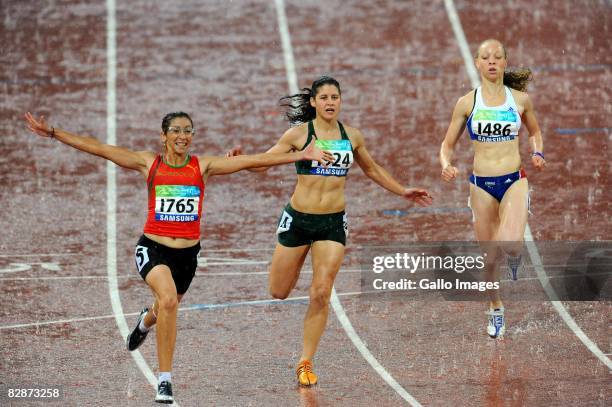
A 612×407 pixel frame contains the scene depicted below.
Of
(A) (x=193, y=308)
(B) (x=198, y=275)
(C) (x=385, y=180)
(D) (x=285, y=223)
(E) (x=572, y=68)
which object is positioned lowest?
(A) (x=193, y=308)

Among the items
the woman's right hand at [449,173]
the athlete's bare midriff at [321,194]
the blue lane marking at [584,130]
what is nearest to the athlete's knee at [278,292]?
the athlete's bare midriff at [321,194]

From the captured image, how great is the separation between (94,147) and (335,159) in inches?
71.5

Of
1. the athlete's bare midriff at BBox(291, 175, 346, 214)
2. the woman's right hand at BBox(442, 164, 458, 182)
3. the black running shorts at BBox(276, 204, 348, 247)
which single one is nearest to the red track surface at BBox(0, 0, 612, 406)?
the black running shorts at BBox(276, 204, 348, 247)

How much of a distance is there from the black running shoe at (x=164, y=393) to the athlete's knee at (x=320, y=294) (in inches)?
55.9

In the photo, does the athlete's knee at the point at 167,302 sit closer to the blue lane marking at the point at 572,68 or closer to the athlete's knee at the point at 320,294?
the athlete's knee at the point at 320,294

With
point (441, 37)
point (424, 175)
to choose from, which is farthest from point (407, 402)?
point (441, 37)

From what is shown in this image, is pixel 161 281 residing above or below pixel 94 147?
below

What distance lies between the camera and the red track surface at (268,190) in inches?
437

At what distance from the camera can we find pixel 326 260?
35.5ft

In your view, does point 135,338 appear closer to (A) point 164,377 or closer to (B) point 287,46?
(A) point 164,377

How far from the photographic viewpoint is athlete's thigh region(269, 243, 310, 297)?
11.0 metres

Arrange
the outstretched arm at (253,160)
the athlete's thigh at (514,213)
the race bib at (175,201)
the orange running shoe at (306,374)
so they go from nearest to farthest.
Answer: the race bib at (175,201)
the outstretched arm at (253,160)
the orange running shoe at (306,374)
the athlete's thigh at (514,213)

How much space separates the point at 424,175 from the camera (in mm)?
17609

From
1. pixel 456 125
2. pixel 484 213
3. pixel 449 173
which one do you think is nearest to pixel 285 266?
pixel 449 173
